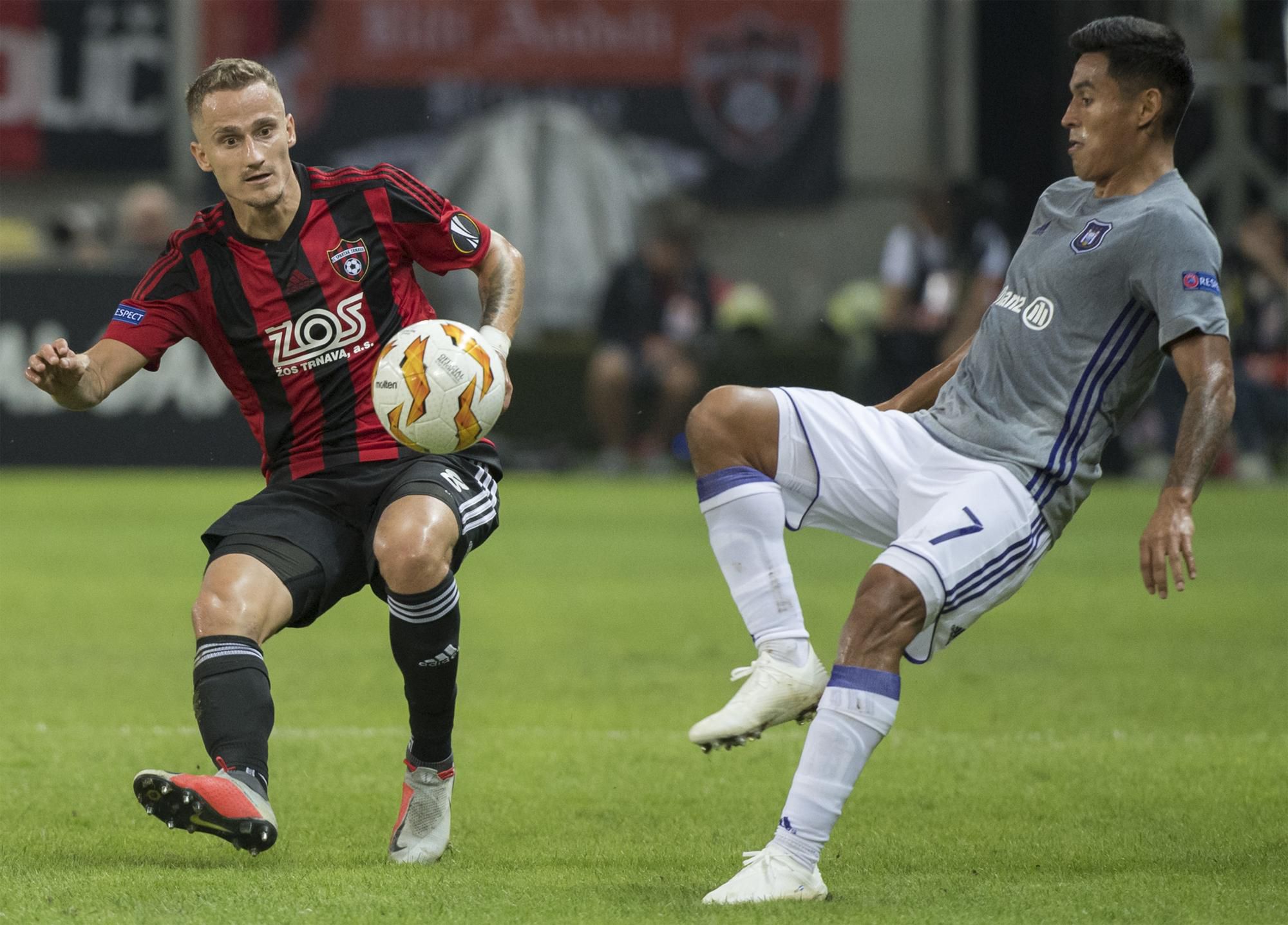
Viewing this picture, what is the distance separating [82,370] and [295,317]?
2.02ft

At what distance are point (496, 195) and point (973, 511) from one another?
16166 millimetres

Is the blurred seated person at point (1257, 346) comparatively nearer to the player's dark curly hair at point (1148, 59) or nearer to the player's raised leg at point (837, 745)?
the player's dark curly hair at point (1148, 59)

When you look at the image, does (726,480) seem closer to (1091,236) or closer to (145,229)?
(1091,236)

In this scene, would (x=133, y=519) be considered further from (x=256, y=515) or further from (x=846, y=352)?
(x=256, y=515)

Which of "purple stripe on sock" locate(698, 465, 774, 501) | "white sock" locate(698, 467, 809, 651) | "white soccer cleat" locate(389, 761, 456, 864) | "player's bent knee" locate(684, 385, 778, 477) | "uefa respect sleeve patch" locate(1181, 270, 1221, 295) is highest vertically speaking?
"uefa respect sleeve patch" locate(1181, 270, 1221, 295)

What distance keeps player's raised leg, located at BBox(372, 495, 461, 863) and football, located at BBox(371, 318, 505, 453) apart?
0.62 ft

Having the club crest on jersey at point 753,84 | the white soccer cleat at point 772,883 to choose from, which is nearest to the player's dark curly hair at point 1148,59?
the white soccer cleat at point 772,883

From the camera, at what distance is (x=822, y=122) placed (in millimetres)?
22469

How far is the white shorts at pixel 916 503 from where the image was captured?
438 centimetres

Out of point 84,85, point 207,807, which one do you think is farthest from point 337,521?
point 84,85

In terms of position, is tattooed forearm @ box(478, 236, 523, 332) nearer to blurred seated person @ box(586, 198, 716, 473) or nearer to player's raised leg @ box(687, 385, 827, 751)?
player's raised leg @ box(687, 385, 827, 751)

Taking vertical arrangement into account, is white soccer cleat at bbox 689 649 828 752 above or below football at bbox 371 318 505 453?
below

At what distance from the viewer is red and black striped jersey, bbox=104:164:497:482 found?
511cm

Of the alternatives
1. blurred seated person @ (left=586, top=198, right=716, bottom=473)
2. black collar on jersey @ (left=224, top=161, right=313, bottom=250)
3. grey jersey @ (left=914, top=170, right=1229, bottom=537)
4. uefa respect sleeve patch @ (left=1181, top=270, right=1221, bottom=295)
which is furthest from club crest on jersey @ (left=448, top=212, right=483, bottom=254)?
→ blurred seated person @ (left=586, top=198, right=716, bottom=473)
